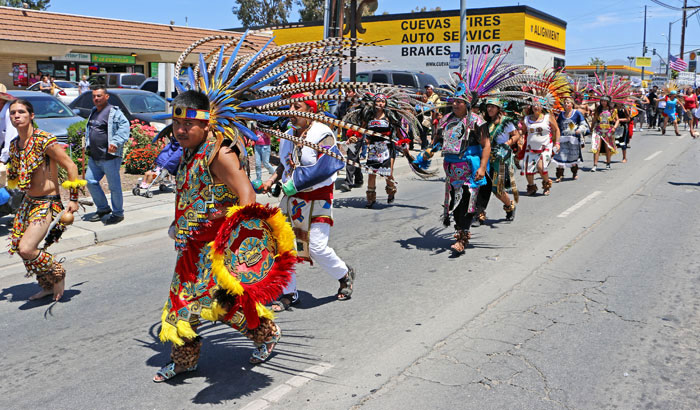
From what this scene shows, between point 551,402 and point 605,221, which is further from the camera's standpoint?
point 605,221

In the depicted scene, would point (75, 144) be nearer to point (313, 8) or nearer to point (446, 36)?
point (446, 36)

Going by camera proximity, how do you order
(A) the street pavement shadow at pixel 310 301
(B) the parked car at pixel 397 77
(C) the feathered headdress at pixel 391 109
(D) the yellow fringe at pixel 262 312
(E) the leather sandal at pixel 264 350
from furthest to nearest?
(B) the parked car at pixel 397 77
(C) the feathered headdress at pixel 391 109
(A) the street pavement shadow at pixel 310 301
(E) the leather sandal at pixel 264 350
(D) the yellow fringe at pixel 262 312

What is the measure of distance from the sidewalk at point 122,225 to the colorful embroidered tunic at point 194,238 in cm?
420

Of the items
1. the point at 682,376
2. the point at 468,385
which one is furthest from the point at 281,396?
the point at 682,376

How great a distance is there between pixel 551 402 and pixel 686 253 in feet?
15.4

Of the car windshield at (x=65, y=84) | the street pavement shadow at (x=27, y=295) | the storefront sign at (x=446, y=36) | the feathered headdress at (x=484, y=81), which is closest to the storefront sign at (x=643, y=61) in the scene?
the storefront sign at (x=446, y=36)

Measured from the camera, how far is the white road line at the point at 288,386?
12.6 feet

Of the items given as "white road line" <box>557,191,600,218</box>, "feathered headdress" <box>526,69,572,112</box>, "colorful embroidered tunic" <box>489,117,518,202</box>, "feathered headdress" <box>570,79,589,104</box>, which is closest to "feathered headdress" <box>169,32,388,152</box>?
"colorful embroidered tunic" <box>489,117,518,202</box>

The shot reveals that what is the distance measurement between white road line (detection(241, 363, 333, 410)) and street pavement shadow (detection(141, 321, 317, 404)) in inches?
3.0

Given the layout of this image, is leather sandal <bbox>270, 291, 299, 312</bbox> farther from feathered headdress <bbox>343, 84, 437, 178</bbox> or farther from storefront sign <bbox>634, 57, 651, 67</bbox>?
storefront sign <bbox>634, 57, 651, 67</bbox>

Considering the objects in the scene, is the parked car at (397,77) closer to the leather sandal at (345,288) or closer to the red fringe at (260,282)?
the leather sandal at (345,288)

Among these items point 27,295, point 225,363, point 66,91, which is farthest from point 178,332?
point 66,91

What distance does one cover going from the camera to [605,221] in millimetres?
9469

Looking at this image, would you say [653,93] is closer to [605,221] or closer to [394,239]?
[605,221]
